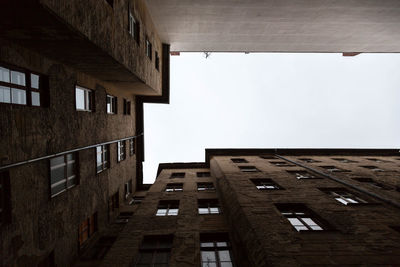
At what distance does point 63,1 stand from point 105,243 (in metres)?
11.9

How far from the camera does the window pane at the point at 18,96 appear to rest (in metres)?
6.79

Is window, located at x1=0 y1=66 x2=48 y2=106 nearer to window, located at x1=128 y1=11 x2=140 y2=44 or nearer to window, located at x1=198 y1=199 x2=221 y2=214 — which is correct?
window, located at x1=128 y1=11 x2=140 y2=44

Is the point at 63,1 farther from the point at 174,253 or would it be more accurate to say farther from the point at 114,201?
the point at 114,201

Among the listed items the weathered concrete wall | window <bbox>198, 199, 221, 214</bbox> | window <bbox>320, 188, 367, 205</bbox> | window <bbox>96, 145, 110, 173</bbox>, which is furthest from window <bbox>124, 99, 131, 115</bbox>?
window <bbox>320, 188, 367, 205</bbox>

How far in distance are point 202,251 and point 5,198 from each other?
736cm

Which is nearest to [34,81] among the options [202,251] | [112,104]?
[112,104]

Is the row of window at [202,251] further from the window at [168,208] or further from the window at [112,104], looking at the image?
the window at [112,104]

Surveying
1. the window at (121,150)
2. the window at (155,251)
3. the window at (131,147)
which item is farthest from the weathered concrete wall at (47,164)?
the window at (131,147)

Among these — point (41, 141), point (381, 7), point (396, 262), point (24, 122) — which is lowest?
point (396, 262)

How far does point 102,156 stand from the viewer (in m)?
12.9

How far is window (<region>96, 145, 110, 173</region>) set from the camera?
12.4 metres

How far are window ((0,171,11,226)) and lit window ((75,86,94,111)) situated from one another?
470cm

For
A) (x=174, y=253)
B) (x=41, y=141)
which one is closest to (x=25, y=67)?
(x=41, y=141)

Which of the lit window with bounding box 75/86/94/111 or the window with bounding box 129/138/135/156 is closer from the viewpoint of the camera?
the lit window with bounding box 75/86/94/111
